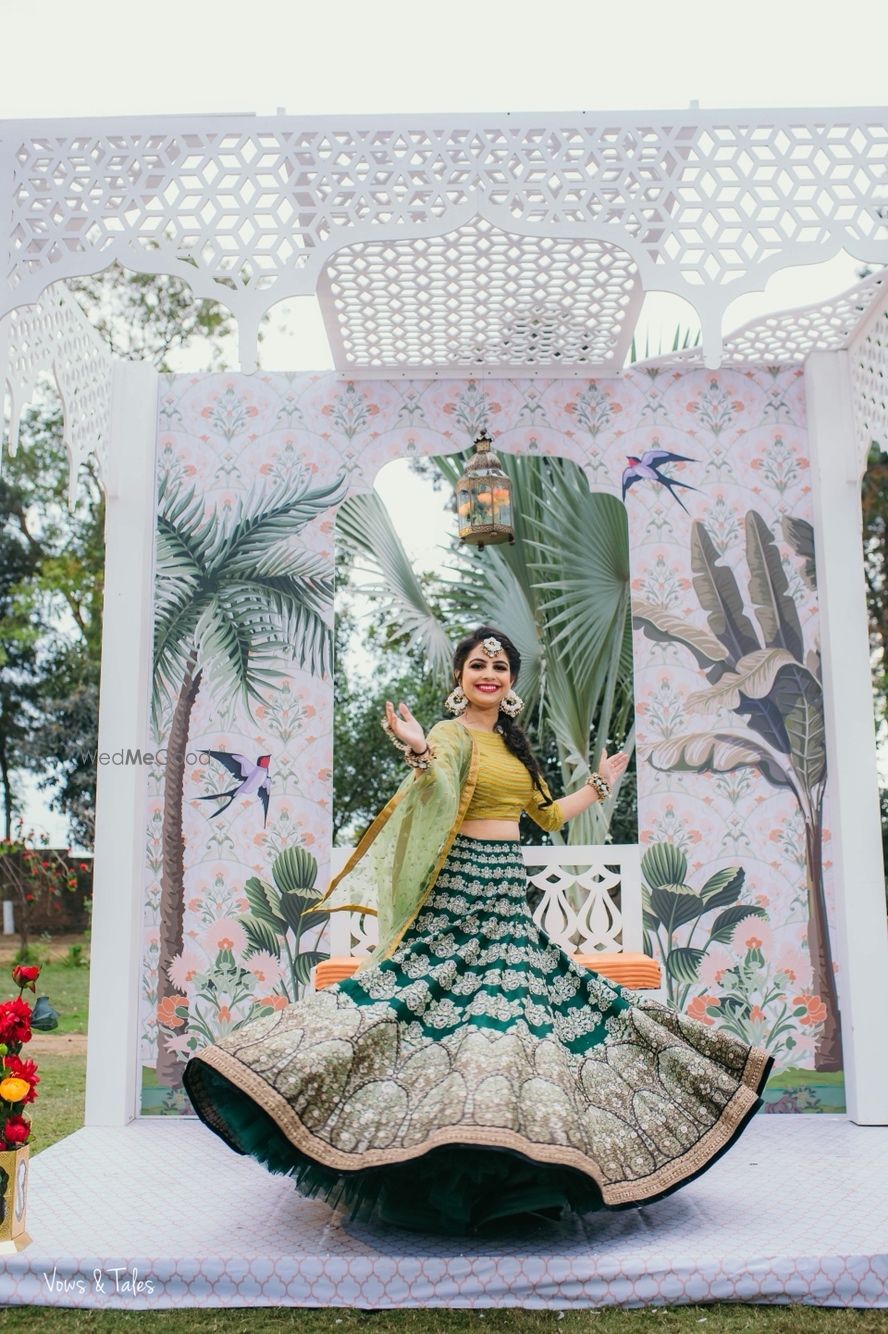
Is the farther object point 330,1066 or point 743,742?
point 743,742

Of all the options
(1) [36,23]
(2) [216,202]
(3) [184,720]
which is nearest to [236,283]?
(2) [216,202]

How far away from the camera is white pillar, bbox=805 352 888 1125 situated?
16.0 feet

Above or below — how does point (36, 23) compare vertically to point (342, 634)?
above

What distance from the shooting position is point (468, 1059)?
10.0ft

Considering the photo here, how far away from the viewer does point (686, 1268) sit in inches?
113

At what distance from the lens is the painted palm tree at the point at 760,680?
5.18 meters

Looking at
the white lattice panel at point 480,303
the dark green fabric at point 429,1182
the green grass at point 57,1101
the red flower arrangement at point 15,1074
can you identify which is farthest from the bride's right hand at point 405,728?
the green grass at point 57,1101

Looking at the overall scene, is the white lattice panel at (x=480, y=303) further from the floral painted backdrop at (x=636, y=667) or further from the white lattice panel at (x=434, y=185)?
the white lattice panel at (x=434, y=185)

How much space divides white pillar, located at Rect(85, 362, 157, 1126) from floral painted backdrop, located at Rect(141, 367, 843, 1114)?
11 centimetres

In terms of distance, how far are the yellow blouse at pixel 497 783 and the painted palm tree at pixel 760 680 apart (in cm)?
153

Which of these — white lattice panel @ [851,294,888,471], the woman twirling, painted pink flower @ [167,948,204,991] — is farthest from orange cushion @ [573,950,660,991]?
white lattice panel @ [851,294,888,471]

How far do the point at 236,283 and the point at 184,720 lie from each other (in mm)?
2278

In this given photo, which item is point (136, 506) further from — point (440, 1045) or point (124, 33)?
point (124, 33)

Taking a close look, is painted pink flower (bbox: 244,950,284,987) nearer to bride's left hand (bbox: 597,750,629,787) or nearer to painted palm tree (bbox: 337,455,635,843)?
bride's left hand (bbox: 597,750,629,787)
